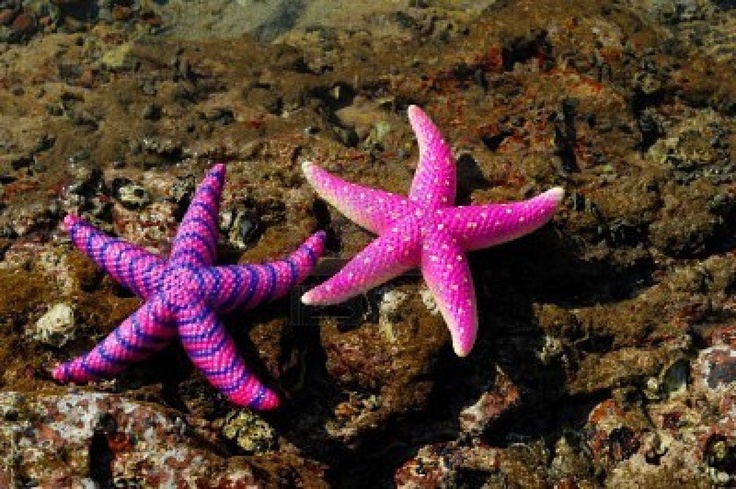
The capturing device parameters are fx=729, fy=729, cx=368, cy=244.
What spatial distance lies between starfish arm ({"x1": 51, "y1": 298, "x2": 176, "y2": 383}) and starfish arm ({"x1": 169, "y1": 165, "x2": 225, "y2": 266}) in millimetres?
452

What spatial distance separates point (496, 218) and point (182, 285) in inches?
94.8

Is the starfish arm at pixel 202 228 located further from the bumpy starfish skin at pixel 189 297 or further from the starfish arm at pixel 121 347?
the starfish arm at pixel 121 347

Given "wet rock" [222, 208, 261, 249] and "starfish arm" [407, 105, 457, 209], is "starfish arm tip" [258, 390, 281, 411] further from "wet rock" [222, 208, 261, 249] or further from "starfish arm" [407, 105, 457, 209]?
"starfish arm" [407, 105, 457, 209]

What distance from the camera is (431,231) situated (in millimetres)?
5570

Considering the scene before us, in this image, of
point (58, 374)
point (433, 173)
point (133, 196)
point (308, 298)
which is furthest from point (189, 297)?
point (433, 173)

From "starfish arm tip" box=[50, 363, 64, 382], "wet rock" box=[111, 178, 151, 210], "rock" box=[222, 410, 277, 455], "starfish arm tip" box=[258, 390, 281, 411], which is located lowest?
"rock" box=[222, 410, 277, 455]

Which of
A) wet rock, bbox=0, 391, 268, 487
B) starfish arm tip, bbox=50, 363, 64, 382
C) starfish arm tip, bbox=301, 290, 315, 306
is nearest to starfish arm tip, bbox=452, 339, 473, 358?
starfish arm tip, bbox=301, 290, 315, 306

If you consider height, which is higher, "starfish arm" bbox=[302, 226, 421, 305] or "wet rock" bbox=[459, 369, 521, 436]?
"starfish arm" bbox=[302, 226, 421, 305]

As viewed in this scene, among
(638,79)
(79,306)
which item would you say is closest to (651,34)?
(638,79)

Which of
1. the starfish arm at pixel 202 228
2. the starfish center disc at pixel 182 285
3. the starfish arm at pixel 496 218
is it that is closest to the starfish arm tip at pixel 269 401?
the starfish center disc at pixel 182 285

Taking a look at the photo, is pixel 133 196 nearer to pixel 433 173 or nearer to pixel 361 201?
pixel 361 201

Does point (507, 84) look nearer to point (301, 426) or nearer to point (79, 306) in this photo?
point (301, 426)

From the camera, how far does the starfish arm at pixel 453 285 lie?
17.2 feet

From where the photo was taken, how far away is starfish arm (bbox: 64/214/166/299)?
542cm
